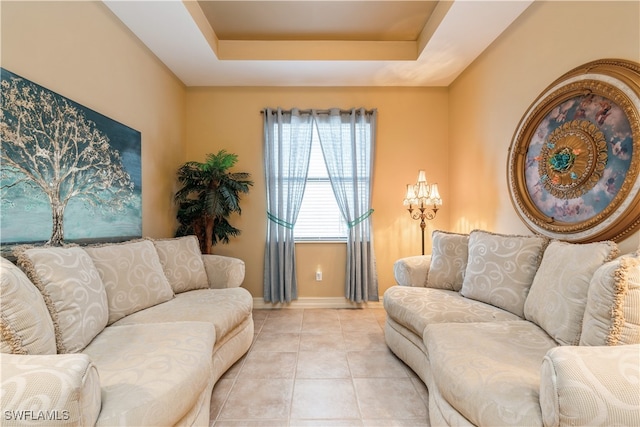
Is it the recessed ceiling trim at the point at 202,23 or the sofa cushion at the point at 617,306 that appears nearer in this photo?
the sofa cushion at the point at 617,306

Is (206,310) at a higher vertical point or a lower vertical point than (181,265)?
lower

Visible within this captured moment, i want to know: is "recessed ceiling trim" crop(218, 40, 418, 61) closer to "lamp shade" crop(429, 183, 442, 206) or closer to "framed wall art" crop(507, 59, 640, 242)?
"lamp shade" crop(429, 183, 442, 206)

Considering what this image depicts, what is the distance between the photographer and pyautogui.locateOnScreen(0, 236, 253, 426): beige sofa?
0.81m

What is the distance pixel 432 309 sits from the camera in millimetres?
1911

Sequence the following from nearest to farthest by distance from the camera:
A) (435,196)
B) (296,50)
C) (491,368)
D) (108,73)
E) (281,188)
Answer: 1. (491,368)
2. (108,73)
3. (296,50)
4. (435,196)
5. (281,188)

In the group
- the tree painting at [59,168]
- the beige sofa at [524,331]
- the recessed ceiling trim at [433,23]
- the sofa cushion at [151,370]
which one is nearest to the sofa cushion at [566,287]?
the beige sofa at [524,331]

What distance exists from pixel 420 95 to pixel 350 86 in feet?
2.89

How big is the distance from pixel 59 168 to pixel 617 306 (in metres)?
2.90

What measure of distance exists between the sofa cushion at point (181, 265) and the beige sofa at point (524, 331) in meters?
1.61

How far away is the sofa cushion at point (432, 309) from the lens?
5.87 feet

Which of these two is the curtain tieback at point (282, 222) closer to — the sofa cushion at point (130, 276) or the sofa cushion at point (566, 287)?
the sofa cushion at point (130, 276)

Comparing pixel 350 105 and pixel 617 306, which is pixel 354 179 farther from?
pixel 617 306

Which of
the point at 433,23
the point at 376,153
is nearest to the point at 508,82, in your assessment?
the point at 433,23

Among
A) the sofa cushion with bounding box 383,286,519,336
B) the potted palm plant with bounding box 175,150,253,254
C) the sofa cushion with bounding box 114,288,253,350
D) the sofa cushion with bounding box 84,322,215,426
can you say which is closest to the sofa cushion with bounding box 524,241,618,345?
the sofa cushion with bounding box 383,286,519,336
